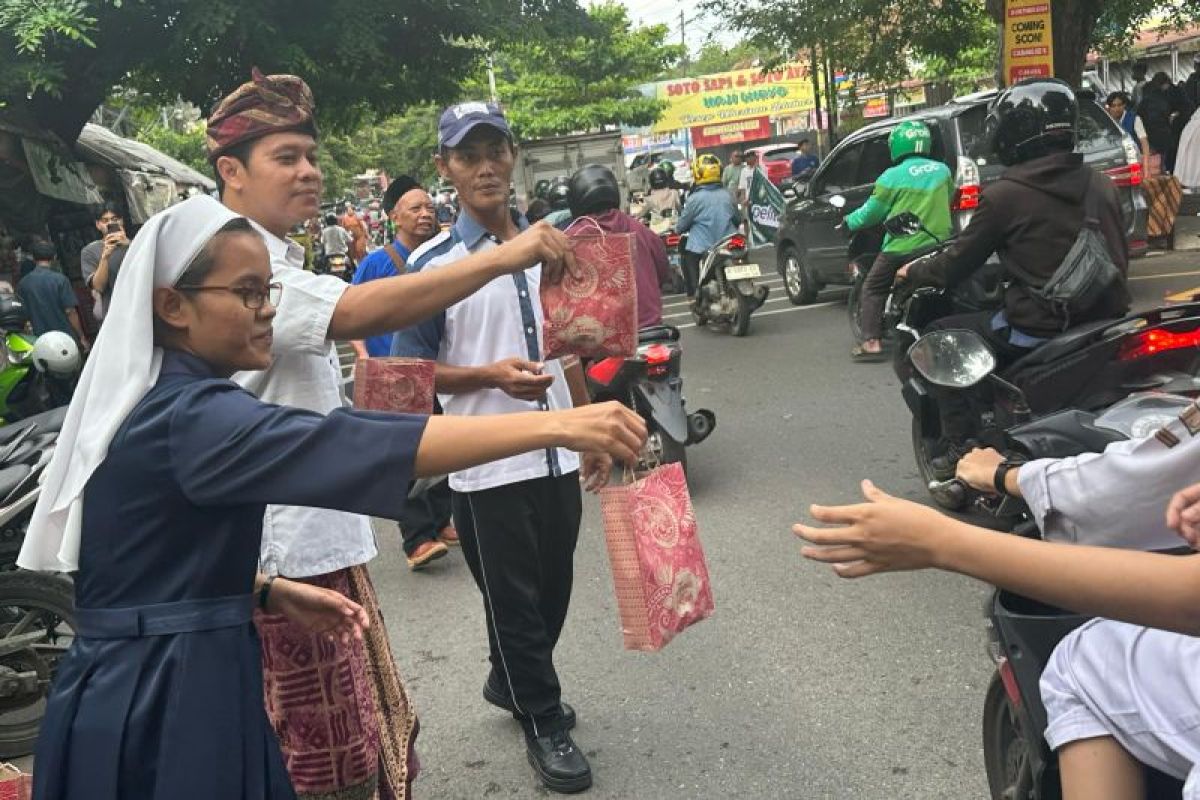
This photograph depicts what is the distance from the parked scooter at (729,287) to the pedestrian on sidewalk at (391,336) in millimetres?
4354

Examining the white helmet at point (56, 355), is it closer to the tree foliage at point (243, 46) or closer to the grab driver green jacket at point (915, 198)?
Result: the tree foliage at point (243, 46)

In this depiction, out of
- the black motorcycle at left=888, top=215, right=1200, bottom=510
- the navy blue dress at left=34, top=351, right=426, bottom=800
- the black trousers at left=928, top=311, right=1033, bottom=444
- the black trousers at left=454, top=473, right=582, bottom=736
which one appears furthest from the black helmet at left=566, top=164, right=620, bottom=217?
the navy blue dress at left=34, top=351, right=426, bottom=800

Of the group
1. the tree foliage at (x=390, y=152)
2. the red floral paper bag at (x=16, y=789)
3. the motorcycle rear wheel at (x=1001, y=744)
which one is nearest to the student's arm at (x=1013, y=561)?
the motorcycle rear wheel at (x=1001, y=744)

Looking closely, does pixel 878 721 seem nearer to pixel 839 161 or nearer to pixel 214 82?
pixel 839 161

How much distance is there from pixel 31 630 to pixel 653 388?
10.3 feet

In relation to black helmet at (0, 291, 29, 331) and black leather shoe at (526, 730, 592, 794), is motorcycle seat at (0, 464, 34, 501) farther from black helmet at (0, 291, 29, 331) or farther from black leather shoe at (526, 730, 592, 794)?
black helmet at (0, 291, 29, 331)

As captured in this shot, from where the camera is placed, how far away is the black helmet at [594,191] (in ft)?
18.2

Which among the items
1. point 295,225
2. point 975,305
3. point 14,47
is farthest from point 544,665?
point 14,47

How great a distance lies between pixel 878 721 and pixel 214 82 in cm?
1229

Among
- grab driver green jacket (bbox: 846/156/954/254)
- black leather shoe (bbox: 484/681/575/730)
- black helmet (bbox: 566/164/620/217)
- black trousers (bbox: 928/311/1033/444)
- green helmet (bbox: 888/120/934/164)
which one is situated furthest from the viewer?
green helmet (bbox: 888/120/934/164)

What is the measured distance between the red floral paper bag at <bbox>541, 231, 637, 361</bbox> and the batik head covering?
73 centimetres

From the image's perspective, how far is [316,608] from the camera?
209 centimetres

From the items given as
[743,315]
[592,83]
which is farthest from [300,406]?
[592,83]

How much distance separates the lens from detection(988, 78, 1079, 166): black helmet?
3.93m
